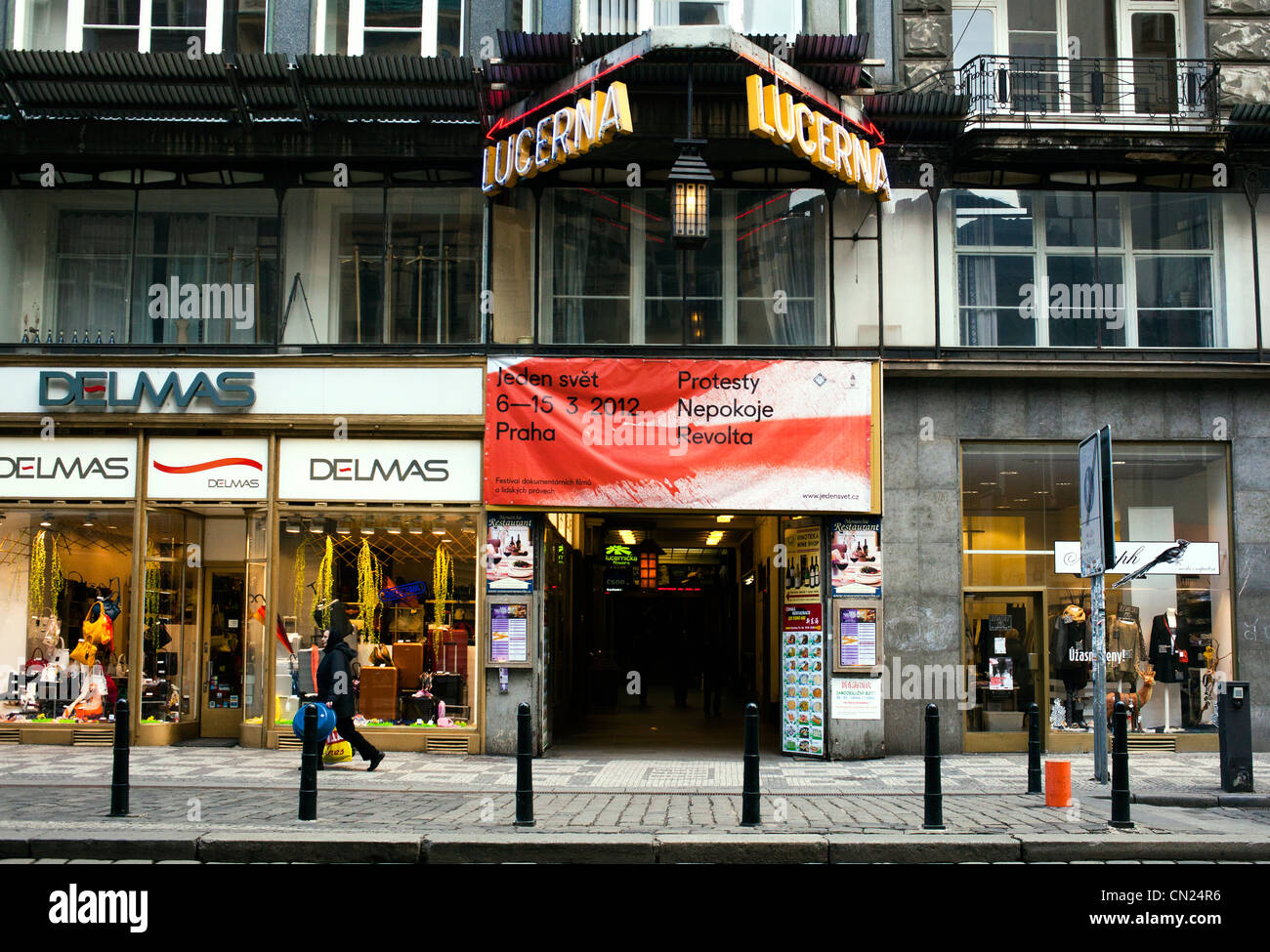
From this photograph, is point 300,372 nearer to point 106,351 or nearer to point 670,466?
point 106,351

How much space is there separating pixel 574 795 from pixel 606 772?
2.03m

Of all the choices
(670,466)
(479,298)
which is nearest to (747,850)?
(670,466)

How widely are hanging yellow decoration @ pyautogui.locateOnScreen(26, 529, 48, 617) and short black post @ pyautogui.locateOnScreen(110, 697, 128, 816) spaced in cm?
672

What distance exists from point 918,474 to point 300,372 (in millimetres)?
8702

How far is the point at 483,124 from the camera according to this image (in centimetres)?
1633

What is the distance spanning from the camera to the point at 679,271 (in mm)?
17062

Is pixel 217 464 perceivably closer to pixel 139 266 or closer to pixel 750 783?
pixel 139 266

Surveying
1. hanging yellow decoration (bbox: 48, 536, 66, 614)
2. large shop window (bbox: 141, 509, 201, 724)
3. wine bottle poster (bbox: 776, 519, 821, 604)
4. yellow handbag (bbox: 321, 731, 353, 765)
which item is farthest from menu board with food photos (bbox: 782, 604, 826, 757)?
hanging yellow decoration (bbox: 48, 536, 66, 614)

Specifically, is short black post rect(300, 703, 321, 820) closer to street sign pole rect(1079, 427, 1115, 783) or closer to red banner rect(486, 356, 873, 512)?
red banner rect(486, 356, 873, 512)

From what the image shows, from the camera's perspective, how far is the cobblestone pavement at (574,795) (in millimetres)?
A: 10633

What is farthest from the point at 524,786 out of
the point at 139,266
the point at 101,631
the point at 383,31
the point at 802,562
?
the point at 383,31

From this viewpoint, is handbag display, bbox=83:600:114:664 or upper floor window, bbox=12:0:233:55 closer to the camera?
handbag display, bbox=83:600:114:664

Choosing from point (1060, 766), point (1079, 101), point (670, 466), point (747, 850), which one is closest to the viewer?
point (747, 850)

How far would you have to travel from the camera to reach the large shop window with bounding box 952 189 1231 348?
17047mm
